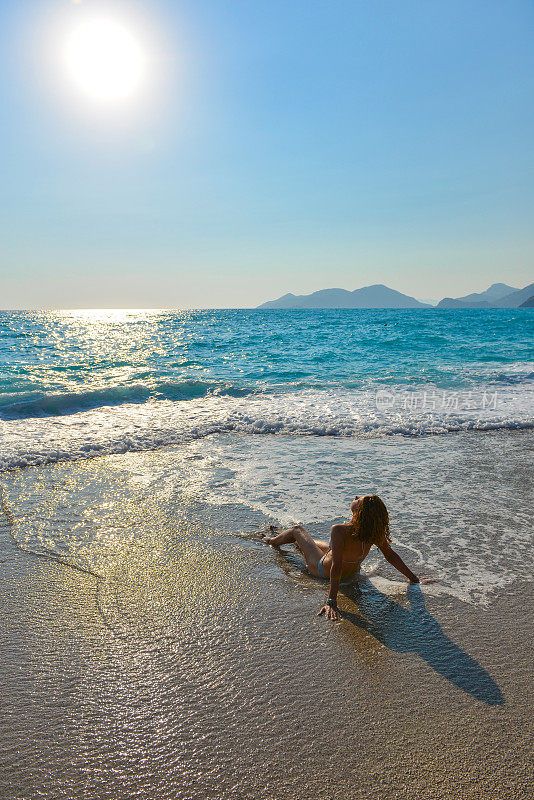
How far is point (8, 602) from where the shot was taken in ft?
13.4

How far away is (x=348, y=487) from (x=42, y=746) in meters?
4.98

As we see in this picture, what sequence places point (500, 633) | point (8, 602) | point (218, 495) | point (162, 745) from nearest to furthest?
point (162, 745), point (500, 633), point (8, 602), point (218, 495)

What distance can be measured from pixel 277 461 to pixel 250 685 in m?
5.28

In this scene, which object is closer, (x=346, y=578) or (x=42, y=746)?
(x=42, y=746)

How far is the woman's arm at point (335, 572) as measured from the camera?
3954mm

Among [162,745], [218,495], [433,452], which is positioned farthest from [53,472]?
[433,452]

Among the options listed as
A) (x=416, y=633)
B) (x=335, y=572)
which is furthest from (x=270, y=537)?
(x=416, y=633)

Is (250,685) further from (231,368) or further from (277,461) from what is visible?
(231,368)

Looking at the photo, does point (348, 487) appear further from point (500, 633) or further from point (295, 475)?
point (500, 633)

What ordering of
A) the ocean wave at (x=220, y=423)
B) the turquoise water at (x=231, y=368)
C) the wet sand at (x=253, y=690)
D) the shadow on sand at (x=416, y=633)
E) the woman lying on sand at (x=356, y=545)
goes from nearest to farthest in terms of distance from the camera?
the wet sand at (x=253, y=690)
the shadow on sand at (x=416, y=633)
the woman lying on sand at (x=356, y=545)
the ocean wave at (x=220, y=423)
the turquoise water at (x=231, y=368)

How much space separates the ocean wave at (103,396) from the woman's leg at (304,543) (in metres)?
9.45

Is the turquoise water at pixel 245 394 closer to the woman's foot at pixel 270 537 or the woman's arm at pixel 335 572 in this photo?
the woman's foot at pixel 270 537

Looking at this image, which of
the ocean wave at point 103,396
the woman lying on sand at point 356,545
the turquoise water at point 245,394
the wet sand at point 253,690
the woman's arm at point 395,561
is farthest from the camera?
the ocean wave at point 103,396

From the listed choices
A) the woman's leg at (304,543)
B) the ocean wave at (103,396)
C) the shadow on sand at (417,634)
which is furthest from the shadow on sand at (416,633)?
the ocean wave at (103,396)
